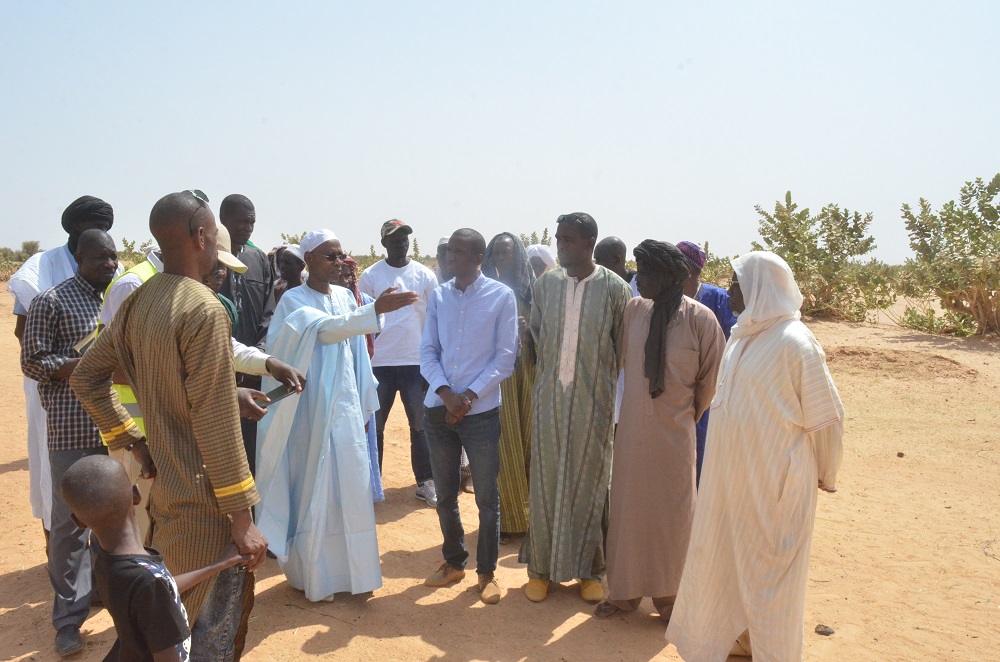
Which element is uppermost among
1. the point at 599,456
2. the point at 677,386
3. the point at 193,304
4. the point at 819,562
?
the point at 193,304

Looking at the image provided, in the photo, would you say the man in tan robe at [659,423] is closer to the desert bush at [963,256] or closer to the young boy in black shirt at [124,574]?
the young boy in black shirt at [124,574]

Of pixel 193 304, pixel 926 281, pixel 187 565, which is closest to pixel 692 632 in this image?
pixel 187 565

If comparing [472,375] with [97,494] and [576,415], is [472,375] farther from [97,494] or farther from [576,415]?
[97,494]

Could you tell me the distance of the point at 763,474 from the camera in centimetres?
362

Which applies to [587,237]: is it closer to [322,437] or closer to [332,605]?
[322,437]

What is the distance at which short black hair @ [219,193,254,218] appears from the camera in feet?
19.2

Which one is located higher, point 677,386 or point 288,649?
point 677,386

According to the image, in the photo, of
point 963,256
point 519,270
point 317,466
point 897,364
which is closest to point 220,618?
point 317,466

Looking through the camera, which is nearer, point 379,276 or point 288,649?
point 288,649

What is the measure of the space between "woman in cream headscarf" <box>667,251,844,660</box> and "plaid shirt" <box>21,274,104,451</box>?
318 cm

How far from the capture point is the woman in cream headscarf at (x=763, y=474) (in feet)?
11.7

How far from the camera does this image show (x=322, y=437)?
454 centimetres

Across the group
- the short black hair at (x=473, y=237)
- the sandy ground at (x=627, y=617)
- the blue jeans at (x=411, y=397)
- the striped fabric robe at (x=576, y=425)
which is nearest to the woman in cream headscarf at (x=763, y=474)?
the sandy ground at (x=627, y=617)

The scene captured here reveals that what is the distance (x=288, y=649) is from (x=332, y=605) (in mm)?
539
